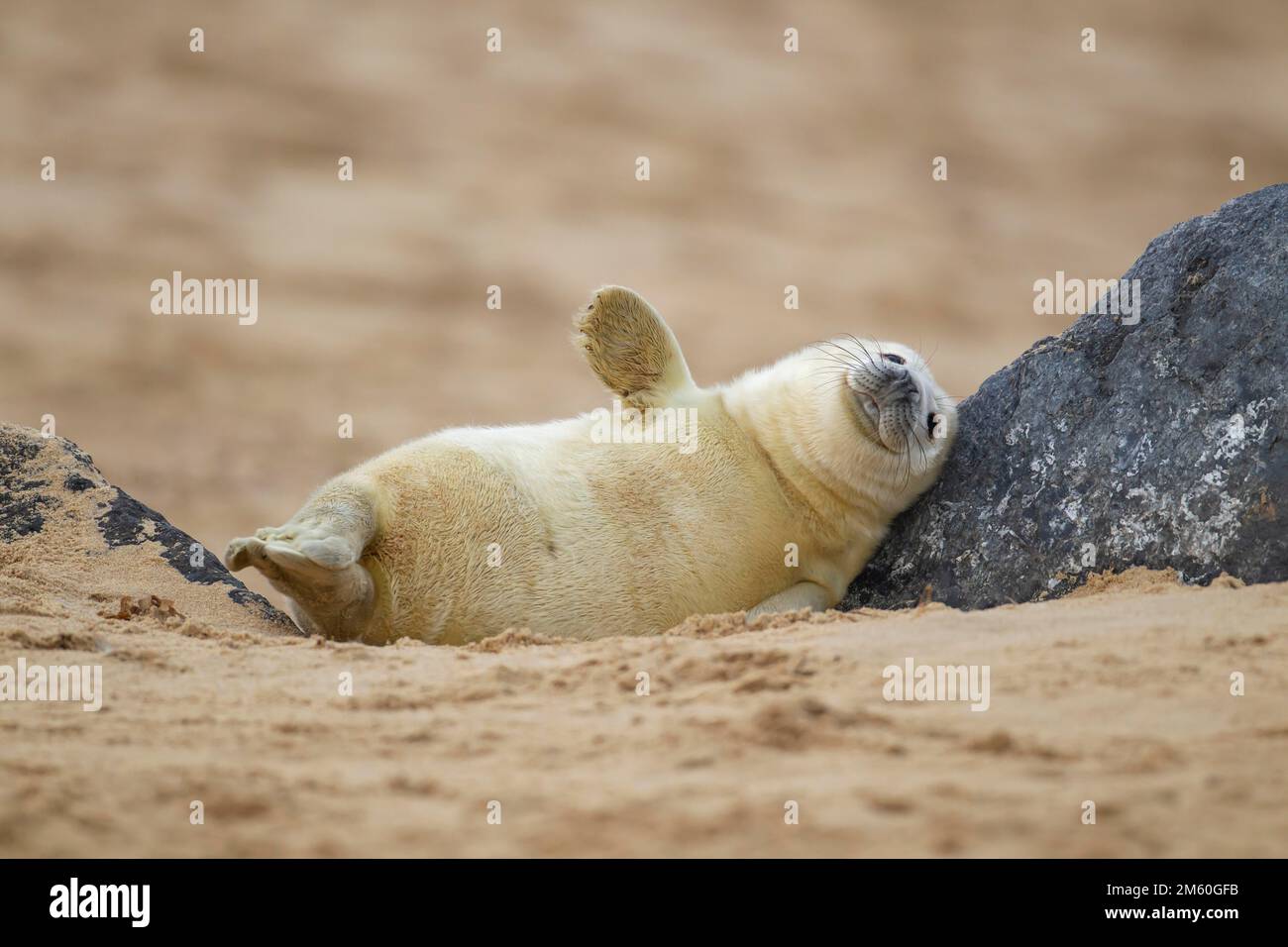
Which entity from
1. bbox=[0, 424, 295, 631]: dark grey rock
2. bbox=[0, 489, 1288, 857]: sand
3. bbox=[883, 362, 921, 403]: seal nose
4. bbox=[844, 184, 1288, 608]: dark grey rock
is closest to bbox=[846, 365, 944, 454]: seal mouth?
bbox=[883, 362, 921, 403]: seal nose

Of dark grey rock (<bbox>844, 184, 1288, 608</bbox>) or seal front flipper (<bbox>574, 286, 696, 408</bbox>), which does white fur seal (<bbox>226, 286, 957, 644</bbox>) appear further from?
dark grey rock (<bbox>844, 184, 1288, 608</bbox>)

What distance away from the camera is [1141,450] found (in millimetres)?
4254

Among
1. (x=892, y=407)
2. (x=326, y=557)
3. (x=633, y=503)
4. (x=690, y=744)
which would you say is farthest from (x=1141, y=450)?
(x=326, y=557)

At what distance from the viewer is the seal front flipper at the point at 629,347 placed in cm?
485

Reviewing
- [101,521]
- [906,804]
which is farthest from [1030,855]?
[101,521]

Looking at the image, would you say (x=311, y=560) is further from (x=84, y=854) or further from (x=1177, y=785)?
(x=1177, y=785)

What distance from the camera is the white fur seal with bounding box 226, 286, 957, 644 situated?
4.24 meters

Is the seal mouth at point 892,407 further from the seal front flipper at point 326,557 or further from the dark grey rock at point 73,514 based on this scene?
the dark grey rock at point 73,514

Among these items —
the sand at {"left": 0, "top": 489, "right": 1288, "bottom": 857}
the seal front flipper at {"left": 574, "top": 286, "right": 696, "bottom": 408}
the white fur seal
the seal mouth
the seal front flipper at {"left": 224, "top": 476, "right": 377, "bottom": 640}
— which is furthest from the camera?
the seal front flipper at {"left": 574, "top": 286, "right": 696, "bottom": 408}

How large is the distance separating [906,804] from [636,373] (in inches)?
123

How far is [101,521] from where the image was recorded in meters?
5.13

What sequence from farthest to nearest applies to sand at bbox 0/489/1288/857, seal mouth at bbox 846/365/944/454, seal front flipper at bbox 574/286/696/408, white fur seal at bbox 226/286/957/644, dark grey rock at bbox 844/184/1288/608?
seal front flipper at bbox 574/286/696/408 → seal mouth at bbox 846/365/944/454 → white fur seal at bbox 226/286/957/644 → dark grey rock at bbox 844/184/1288/608 → sand at bbox 0/489/1288/857

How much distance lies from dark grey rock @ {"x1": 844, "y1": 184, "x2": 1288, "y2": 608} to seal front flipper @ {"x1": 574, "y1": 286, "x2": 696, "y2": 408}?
111 cm

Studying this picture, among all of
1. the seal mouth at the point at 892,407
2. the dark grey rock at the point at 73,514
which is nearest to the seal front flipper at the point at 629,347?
the seal mouth at the point at 892,407
